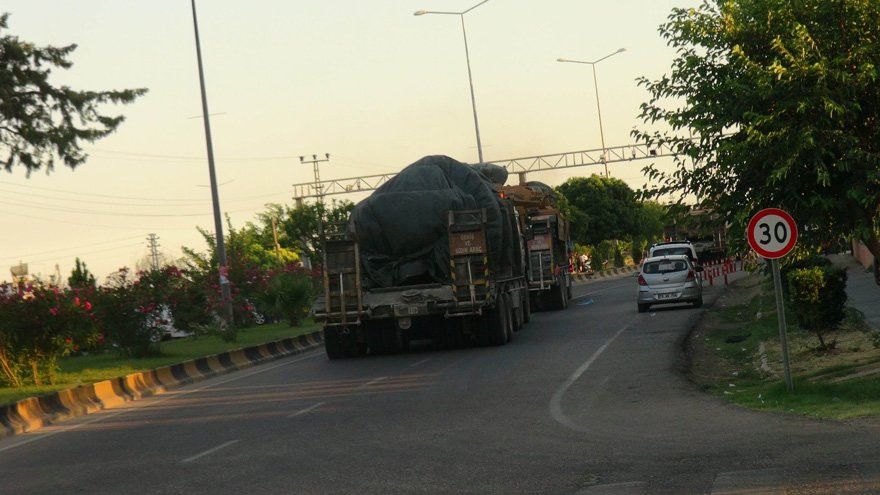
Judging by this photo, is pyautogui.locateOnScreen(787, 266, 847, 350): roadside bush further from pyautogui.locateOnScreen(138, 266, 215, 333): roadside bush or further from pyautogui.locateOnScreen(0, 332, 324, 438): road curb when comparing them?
pyautogui.locateOnScreen(138, 266, 215, 333): roadside bush

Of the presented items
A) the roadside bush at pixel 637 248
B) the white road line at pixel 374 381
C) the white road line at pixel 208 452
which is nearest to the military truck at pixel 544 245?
the white road line at pixel 374 381

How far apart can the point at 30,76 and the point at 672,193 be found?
17945mm

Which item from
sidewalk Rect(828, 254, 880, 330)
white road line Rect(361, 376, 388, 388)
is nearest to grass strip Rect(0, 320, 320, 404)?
white road line Rect(361, 376, 388, 388)

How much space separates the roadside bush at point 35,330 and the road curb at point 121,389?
1.38m

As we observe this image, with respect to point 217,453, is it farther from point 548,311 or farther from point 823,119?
point 548,311

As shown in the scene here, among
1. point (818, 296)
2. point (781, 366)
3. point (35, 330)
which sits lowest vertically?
point (781, 366)

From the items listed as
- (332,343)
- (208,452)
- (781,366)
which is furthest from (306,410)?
(332,343)

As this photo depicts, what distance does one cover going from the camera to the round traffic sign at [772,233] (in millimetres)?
14594

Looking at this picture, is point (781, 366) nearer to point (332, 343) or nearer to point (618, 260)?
point (332, 343)

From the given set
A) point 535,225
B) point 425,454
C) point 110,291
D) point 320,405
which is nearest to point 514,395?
point 320,405

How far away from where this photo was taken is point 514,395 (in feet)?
55.7

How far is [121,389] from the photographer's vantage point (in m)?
21.8

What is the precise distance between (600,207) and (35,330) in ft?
239

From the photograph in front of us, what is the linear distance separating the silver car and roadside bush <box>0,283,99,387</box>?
1629 centimetres
